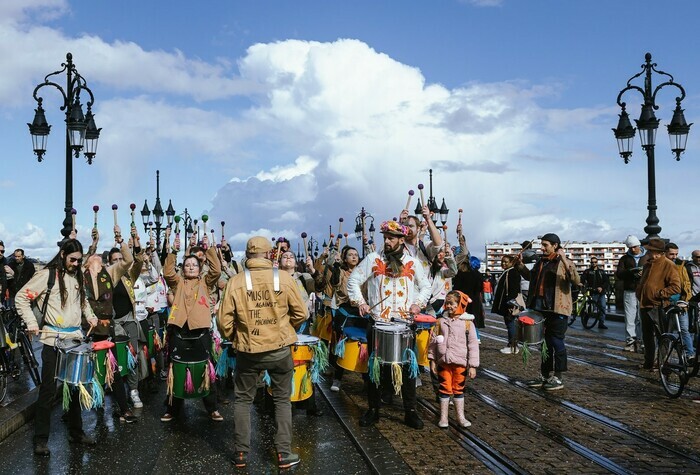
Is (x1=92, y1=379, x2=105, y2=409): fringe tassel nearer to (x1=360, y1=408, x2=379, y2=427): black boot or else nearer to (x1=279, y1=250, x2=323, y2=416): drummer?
(x1=279, y1=250, x2=323, y2=416): drummer

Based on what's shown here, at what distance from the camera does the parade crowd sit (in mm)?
6535

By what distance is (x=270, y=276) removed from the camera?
654cm

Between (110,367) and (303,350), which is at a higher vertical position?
(303,350)

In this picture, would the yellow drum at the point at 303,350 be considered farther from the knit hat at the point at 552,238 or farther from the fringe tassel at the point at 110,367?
the knit hat at the point at 552,238

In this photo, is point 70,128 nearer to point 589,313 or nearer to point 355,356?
point 355,356

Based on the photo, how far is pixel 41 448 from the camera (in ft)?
22.7

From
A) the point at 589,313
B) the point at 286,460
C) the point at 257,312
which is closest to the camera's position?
the point at 286,460

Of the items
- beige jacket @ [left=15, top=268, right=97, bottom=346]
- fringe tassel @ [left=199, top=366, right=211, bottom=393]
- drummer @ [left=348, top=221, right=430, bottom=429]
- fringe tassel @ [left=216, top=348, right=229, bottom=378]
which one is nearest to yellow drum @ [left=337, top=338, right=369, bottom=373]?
drummer @ [left=348, top=221, right=430, bottom=429]

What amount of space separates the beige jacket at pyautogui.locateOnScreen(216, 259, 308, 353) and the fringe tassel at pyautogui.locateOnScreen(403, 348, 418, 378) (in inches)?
60.0

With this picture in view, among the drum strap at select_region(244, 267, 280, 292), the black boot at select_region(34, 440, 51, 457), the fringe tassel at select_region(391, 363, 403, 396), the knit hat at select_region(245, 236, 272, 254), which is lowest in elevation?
the black boot at select_region(34, 440, 51, 457)

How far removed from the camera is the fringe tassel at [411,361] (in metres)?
7.64

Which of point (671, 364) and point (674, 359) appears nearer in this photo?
point (671, 364)

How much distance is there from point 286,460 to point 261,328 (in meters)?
1.12

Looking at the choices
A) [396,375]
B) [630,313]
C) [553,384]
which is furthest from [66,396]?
[630,313]
